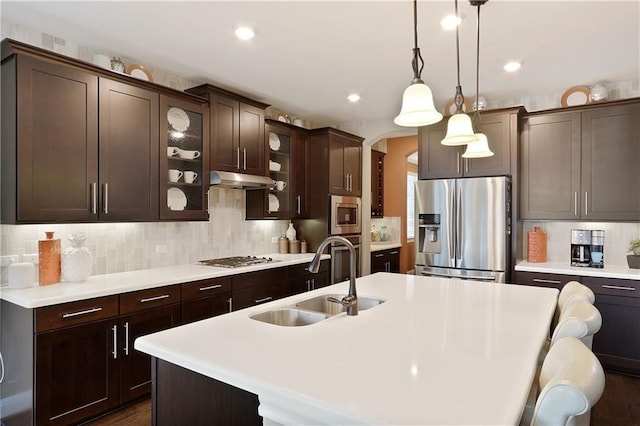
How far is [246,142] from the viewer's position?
12.9 ft

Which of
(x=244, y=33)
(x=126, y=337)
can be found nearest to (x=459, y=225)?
(x=244, y=33)

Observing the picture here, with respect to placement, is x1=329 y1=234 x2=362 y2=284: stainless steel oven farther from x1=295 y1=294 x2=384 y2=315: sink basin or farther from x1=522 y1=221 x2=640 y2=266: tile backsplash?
x1=295 y1=294 x2=384 y2=315: sink basin

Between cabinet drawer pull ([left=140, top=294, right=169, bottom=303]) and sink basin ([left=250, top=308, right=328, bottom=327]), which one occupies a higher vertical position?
sink basin ([left=250, top=308, right=328, bottom=327])

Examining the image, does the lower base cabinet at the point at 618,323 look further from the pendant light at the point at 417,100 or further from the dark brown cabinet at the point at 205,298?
the dark brown cabinet at the point at 205,298

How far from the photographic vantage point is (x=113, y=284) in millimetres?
2656

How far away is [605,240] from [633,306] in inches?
32.0

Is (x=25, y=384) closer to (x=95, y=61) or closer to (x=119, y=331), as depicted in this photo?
(x=119, y=331)

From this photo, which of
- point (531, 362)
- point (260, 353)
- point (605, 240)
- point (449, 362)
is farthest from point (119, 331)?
point (605, 240)

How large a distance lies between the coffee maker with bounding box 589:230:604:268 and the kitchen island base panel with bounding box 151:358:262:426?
3.56 metres

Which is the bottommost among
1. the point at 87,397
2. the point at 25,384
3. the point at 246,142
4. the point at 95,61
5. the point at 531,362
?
the point at 87,397

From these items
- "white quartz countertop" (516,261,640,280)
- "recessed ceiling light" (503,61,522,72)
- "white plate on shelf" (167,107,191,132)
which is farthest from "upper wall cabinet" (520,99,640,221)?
"white plate on shelf" (167,107,191,132)

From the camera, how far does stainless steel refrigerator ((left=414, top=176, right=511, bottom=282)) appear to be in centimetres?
377

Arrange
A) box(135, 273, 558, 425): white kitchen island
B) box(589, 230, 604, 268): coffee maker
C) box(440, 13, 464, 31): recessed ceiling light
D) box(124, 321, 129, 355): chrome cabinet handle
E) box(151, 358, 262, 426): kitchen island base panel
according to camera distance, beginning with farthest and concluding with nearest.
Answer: box(589, 230, 604, 268): coffee maker → box(124, 321, 129, 355): chrome cabinet handle → box(440, 13, 464, 31): recessed ceiling light → box(151, 358, 262, 426): kitchen island base panel → box(135, 273, 558, 425): white kitchen island

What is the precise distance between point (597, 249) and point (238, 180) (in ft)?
11.1
